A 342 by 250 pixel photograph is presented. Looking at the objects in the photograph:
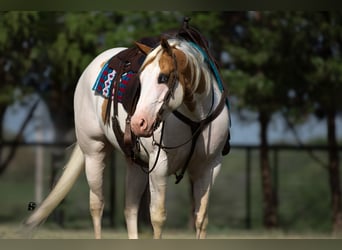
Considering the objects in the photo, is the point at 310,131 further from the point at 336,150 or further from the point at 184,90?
the point at 184,90

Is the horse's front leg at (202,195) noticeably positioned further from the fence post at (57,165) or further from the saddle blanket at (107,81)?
the fence post at (57,165)

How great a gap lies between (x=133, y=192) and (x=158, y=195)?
977mm

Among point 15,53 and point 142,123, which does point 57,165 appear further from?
point 142,123

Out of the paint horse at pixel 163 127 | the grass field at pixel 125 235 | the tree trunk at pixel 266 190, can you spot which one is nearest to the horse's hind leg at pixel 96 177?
the paint horse at pixel 163 127

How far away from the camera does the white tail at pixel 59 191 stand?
7656 mm

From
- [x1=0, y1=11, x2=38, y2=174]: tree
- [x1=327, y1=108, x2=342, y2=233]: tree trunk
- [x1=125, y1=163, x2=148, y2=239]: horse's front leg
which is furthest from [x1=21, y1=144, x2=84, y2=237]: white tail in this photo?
[x1=327, y1=108, x2=342, y2=233]: tree trunk

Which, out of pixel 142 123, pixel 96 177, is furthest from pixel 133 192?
pixel 142 123

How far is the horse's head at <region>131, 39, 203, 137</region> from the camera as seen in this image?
5.53m

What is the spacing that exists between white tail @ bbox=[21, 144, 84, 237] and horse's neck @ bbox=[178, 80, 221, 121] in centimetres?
177

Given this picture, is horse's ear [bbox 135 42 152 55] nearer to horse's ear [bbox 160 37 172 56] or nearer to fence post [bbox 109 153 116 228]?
horse's ear [bbox 160 37 172 56]

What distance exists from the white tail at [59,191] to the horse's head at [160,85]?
2.11 m

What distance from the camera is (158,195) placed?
6.17 metres

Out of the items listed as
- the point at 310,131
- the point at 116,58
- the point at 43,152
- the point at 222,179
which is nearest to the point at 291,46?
the point at 310,131

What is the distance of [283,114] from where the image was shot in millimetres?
15109
